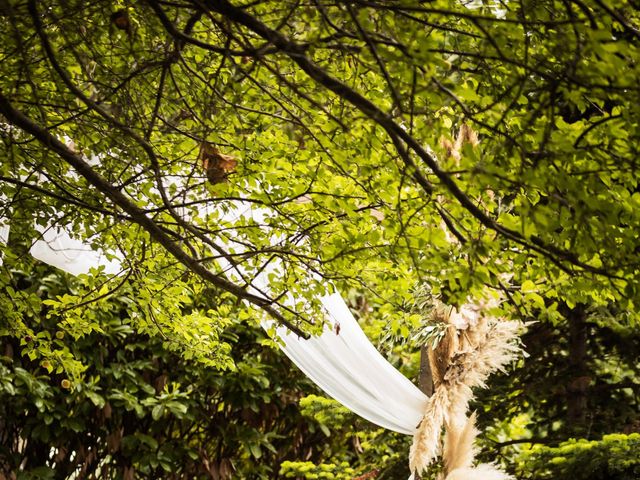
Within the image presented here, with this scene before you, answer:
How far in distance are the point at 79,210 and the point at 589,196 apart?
1885 mm

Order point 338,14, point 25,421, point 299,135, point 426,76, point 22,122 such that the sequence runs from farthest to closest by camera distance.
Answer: point 25,421, point 299,135, point 22,122, point 338,14, point 426,76

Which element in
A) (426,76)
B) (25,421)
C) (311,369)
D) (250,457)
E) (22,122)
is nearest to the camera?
(426,76)

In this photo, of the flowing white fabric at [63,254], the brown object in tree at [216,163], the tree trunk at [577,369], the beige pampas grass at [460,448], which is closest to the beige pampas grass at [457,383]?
the beige pampas grass at [460,448]

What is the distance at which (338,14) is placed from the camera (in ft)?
6.72

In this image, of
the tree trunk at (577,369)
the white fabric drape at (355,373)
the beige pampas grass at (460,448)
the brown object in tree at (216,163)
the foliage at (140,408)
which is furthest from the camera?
Answer: the tree trunk at (577,369)

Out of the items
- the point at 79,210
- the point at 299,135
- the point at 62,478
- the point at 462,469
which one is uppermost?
the point at 299,135

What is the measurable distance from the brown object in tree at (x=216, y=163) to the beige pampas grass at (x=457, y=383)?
6.08 ft

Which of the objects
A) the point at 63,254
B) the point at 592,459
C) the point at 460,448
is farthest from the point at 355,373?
the point at 63,254

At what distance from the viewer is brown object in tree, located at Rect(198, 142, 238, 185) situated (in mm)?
2598

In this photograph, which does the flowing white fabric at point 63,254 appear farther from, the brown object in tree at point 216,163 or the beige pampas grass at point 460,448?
the beige pampas grass at point 460,448

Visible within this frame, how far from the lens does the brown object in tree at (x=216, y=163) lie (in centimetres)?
Answer: 260

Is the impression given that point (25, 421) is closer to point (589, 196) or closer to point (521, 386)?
point (521, 386)

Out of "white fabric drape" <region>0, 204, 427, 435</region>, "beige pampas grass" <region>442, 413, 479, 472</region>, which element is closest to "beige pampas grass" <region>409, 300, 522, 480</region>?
"beige pampas grass" <region>442, 413, 479, 472</region>

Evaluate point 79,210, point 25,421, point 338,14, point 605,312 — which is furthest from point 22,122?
point 605,312
